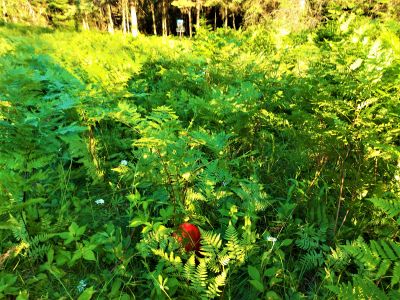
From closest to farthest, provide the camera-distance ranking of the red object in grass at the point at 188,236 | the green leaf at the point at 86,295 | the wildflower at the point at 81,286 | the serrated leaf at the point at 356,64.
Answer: the green leaf at the point at 86,295
the wildflower at the point at 81,286
the red object in grass at the point at 188,236
the serrated leaf at the point at 356,64

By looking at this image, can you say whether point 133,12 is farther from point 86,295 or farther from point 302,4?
point 86,295

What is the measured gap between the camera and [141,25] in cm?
3878

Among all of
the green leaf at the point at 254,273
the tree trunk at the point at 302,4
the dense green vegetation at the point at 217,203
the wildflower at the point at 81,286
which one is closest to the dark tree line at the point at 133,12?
the tree trunk at the point at 302,4

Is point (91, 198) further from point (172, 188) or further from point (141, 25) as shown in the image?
point (141, 25)

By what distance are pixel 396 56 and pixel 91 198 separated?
236cm

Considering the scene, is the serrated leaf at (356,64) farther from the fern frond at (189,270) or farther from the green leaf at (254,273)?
the fern frond at (189,270)

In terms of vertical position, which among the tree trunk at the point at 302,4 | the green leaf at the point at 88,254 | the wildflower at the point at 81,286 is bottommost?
the wildflower at the point at 81,286

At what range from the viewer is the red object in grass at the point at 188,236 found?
5.96ft

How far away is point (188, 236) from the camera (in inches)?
71.9

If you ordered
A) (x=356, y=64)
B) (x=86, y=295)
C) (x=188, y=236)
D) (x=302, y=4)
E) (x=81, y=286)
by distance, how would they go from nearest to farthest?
(x=86, y=295)
(x=81, y=286)
(x=188, y=236)
(x=356, y=64)
(x=302, y=4)

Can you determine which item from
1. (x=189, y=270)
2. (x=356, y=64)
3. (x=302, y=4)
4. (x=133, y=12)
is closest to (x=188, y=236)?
(x=189, y=270)

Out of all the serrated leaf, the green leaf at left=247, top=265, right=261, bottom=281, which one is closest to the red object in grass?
the green leaf at left=247, top=265, right=261, bottom=281

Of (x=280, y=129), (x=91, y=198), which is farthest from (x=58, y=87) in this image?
(x=280, y=129)

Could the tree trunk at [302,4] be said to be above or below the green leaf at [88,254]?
above
